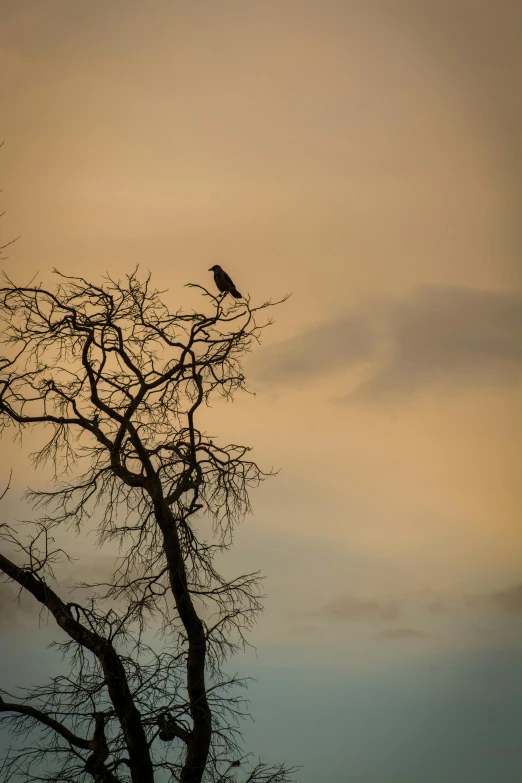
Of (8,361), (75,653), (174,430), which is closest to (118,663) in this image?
(75,653)

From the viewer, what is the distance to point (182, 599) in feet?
34.4

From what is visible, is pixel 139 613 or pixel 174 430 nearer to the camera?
pixel 139 613

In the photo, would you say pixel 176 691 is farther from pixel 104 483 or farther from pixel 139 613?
pixel 104 483

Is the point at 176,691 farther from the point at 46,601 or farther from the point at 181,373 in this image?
the point at 181,373

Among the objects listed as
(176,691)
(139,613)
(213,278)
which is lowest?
Result: (176,691)

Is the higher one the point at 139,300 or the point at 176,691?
the point at 139,300

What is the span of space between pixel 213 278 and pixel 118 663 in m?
5.17

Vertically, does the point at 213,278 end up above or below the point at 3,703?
above

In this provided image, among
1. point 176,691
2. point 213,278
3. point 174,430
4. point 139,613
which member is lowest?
point 176,691

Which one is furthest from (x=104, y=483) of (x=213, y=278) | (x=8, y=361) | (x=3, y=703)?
(x=213, y=278)

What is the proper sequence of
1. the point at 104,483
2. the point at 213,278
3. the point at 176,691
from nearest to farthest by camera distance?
the point at 176,691 < the point at 104,483 < the point at 213,278

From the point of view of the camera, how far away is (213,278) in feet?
42.2

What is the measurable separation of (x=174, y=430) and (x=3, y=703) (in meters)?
3.34

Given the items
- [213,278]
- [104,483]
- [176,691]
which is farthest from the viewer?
[213,278]
